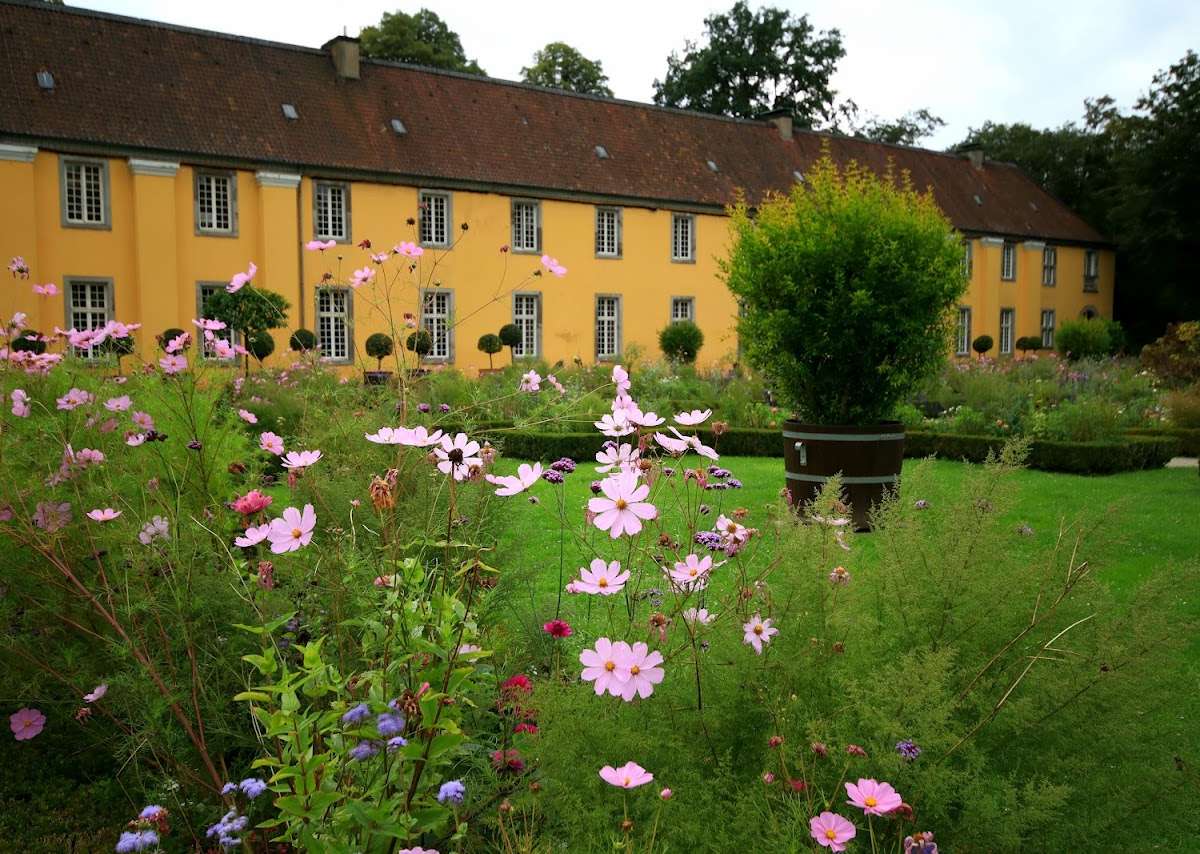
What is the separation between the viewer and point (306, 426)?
5.16 meters

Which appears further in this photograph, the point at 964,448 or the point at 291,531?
the point at 964,448

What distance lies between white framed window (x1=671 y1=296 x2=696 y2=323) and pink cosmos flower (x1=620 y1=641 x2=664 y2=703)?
27993mm

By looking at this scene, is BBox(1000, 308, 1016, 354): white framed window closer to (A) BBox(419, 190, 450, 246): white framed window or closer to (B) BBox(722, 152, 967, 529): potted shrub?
(A) BBox(419, 190, 450, 246): white framed window

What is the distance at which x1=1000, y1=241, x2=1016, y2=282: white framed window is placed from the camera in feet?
121

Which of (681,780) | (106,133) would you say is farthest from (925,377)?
(106,133)

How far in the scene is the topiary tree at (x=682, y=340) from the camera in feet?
89.7

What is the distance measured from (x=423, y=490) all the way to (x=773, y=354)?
15.5 feet

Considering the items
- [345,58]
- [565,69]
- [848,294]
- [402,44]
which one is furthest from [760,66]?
[848,294]

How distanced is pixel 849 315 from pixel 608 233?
834 inches

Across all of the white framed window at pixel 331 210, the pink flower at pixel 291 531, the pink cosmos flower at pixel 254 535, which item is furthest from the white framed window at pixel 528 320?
the pink flower at pixel 291 531

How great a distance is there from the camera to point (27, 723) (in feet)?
9.06

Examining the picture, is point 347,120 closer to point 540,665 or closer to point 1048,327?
point 540,665

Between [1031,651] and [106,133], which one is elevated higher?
[106,133]

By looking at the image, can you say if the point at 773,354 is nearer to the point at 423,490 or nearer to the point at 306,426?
the point at 306,426
